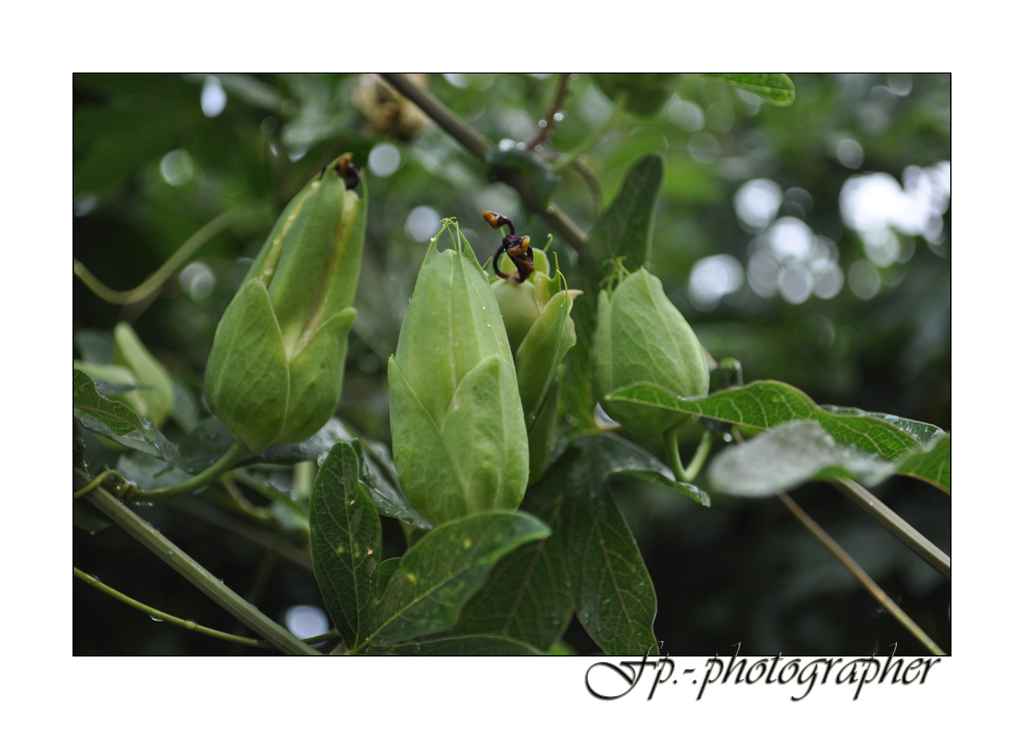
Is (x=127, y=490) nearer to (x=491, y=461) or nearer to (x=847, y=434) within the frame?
(x=491, y=461)

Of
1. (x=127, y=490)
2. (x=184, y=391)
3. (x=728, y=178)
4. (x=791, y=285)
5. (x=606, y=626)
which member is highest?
(x=728, y=178)

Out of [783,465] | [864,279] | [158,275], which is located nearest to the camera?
[783,465]

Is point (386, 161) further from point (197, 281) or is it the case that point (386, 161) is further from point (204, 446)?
point (204, 446)

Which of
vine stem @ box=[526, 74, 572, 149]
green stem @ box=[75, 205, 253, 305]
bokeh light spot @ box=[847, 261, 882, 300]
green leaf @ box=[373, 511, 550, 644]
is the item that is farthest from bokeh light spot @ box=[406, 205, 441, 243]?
green leaf @ box=[373, 511, 550, 644]

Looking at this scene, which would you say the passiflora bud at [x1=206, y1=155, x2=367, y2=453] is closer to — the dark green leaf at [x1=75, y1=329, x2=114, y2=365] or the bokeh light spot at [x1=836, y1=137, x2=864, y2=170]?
the dark green leaf at [x1=75, y1=329, x2=114, y2=365]

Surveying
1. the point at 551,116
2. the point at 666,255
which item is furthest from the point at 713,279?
the point at 551,116

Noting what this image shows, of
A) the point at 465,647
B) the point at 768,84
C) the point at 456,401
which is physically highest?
the point at 768,84

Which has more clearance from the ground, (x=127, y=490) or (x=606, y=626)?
(x=127, y=490)
